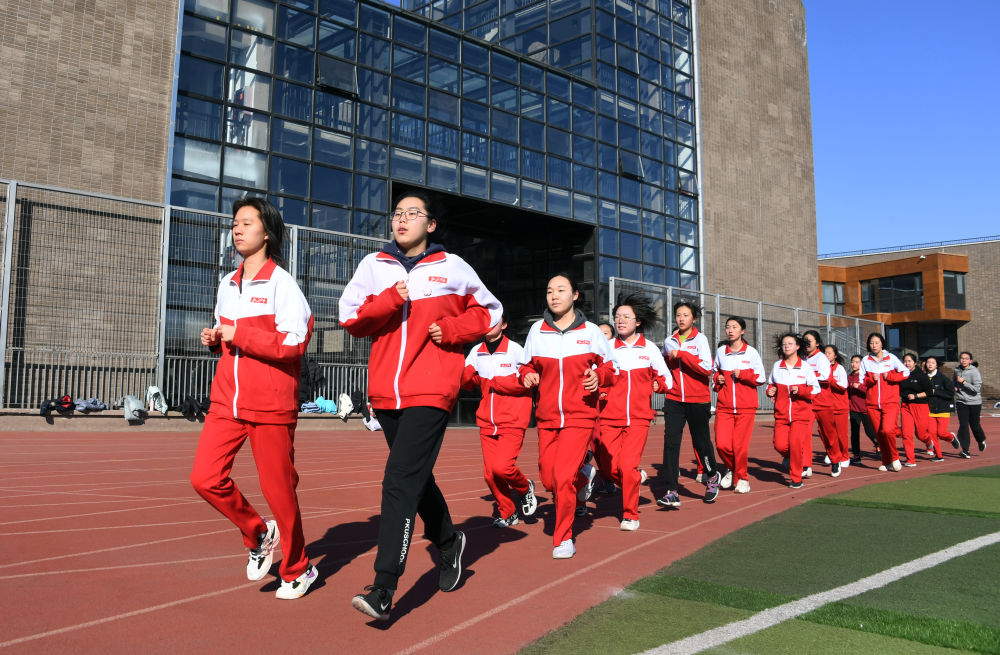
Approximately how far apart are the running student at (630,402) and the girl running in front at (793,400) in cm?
293

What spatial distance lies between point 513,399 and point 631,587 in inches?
116

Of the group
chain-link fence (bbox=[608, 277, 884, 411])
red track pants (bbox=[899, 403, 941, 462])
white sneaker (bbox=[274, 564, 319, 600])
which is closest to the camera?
white sneaker (bbox=[274, 564, 319, 600])

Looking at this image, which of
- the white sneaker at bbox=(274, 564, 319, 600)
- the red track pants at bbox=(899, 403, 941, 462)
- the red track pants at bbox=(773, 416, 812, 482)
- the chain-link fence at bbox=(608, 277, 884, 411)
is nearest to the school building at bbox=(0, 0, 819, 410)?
the chain-link fence at bbox=(608, 277, 884, 411)

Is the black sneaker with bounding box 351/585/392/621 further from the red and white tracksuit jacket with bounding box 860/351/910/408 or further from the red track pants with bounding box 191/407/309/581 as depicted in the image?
the red and white tracksuit jacket with bounding box 860/351/910/408

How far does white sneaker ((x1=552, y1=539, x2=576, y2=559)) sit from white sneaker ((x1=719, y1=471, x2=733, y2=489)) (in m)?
4.71

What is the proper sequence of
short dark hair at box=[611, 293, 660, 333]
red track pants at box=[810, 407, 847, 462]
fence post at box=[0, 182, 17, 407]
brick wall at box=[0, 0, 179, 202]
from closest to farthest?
short dark hair at box=[611, 293, 660, 333] < red track pants at box=[810, 407, 847, 462] < fence post at box=[0, 182, 17, 407] < brick wall at box=[0, 0, 179, 202]

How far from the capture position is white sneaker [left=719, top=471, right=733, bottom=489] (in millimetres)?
9815

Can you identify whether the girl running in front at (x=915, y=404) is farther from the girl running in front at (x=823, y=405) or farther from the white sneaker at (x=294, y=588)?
the white sneaker at (x=294, y=588)

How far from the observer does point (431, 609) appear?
425 centimetres

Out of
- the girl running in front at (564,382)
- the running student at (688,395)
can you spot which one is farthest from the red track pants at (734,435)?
the girl running in front at (564,382)

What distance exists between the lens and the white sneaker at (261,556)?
4624 mm

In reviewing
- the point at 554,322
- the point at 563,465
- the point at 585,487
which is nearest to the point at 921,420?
the point at 585,487

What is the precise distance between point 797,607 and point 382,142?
18822 mm

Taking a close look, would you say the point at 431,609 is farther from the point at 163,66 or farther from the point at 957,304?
the point at 957,304
